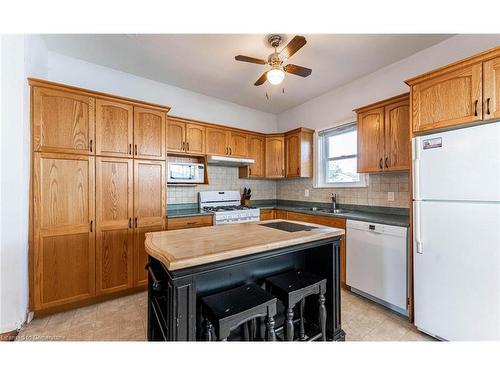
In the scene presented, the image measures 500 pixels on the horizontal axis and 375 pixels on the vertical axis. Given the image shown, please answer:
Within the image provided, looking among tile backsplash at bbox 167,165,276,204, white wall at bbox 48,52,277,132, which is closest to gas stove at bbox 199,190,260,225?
tile backsplash at bbox 167,165,276,204

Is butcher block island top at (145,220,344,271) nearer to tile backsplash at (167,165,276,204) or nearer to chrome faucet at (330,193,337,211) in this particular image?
chrome faucet at (330,193,337,211)

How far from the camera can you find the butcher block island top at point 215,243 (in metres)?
0.98

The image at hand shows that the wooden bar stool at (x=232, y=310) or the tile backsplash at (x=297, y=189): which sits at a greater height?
the tile backsplash at (x=297, y=189)

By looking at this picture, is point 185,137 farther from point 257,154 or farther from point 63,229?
point 63,229

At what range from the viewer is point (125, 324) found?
1.91 meters

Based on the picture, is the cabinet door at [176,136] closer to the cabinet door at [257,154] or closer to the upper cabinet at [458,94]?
the cabinet door at [257,154]

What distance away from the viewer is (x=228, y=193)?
3.81m

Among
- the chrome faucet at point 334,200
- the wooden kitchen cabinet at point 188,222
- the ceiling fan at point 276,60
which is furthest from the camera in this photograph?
the chrome faucet at point 334,200

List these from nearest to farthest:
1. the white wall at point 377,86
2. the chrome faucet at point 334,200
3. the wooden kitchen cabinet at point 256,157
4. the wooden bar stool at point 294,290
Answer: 1. the wooden bar stool at point 294,290
2. the white wall at point 377,86
3. the chrome faucet at point 334,200
4. the wooden kitchen cabinet at point 256,157

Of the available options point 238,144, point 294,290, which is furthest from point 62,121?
point 294,290

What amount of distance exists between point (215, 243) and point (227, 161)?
92.1 inches

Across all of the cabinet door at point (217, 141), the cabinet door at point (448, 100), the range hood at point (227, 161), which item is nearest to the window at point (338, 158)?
the cabinet door at point (448, 100)

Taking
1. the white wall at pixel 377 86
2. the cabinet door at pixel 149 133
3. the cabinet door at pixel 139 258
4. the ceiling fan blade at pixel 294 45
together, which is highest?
the white wall at pixel 377 86

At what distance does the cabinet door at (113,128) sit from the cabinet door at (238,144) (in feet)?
5.18
